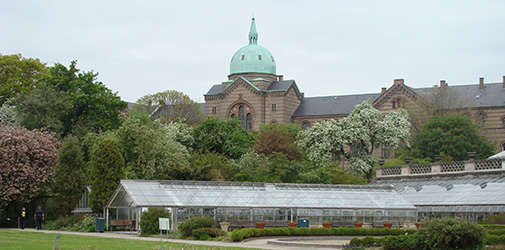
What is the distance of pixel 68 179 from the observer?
159ft

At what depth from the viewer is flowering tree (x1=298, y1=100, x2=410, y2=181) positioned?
227ft

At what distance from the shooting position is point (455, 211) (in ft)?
142

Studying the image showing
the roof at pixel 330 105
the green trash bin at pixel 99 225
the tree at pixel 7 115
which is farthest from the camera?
the roof at pixel 330 105

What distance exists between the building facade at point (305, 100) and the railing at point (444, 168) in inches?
1452

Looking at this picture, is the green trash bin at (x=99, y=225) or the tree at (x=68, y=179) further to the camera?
the tree at (x=68, y=179)

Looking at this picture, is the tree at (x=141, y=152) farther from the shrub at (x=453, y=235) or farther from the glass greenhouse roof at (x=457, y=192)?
the shrub at (x=453, y=235)

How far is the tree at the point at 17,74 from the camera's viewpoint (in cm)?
7225

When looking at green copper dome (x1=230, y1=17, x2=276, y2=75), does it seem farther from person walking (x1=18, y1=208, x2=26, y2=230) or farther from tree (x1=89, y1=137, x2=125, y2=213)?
person walking (x1=18, y1=208, x2=26, y2=230)

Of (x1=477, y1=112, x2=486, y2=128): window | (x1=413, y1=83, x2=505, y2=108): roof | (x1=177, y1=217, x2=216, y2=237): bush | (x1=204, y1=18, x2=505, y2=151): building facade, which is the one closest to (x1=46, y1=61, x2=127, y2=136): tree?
(x1=177, y1=217, x2=216, y2=237): bush

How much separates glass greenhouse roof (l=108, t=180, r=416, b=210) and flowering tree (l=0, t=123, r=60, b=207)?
26.0 ft

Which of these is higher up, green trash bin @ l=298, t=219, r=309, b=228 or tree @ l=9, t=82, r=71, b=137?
tree @ l=9, t=82, r=71, b=137

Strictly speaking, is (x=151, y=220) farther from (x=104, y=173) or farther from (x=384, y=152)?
(x=384, y=152)

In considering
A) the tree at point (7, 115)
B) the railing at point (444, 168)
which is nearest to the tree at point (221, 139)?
the tree at point (7, 115)

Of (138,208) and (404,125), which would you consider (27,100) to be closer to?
(138,208)
